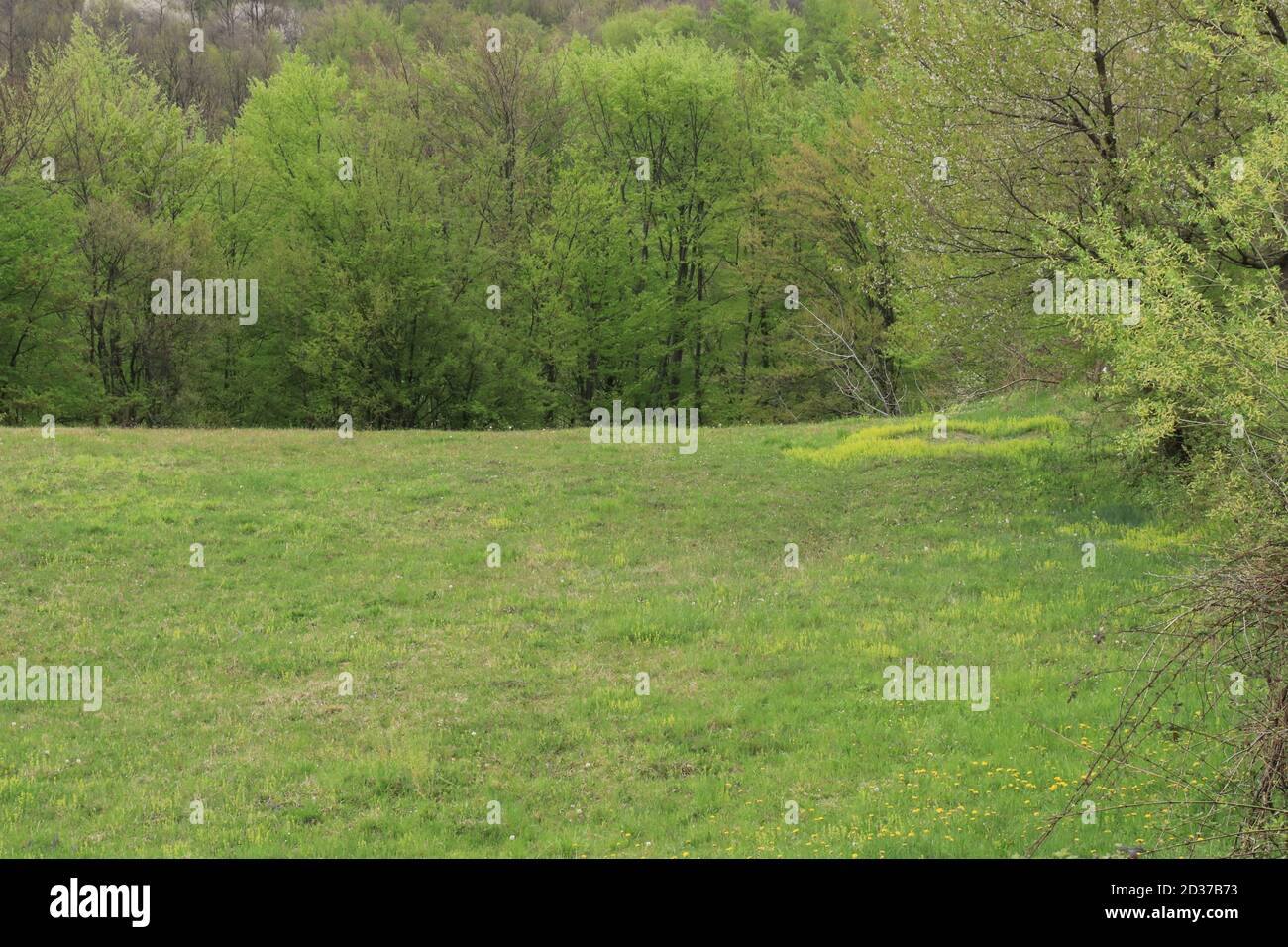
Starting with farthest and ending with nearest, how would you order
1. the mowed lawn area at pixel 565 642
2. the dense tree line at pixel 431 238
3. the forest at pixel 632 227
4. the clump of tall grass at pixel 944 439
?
the dense tree line at pixel 431 238, the clump of tall grass at pixel 944 439, the forest at pixel 632 227, the mowed lawn area at pixel 565 642

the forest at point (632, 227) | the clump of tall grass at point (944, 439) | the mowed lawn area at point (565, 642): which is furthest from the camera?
the clump of tall grass at point (944, 439)

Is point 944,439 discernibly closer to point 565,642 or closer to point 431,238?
point 565,642

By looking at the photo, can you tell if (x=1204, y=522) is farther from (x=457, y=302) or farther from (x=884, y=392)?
(x=457, y=302)

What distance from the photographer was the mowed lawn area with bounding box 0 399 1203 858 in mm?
10438

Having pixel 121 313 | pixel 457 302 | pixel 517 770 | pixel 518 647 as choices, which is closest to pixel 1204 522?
pixel 518 647

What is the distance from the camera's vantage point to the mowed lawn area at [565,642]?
10.4m

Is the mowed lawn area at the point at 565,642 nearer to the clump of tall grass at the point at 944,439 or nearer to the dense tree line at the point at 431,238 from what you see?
the clump of tall grass at the point at 944,439

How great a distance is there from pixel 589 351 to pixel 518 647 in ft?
121

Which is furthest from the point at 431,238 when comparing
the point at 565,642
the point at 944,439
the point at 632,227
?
the point at 565,642

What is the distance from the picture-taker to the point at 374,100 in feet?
186

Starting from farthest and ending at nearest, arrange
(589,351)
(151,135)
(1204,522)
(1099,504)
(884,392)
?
(589,351)
(151,135)
(884,392)
(1099,504)
(1204,522)

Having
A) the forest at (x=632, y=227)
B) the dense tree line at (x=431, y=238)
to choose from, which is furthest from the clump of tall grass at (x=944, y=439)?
the dense tree line at (x=431, y=238)

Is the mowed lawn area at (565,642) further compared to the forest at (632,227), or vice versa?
the forest at (632,227)
